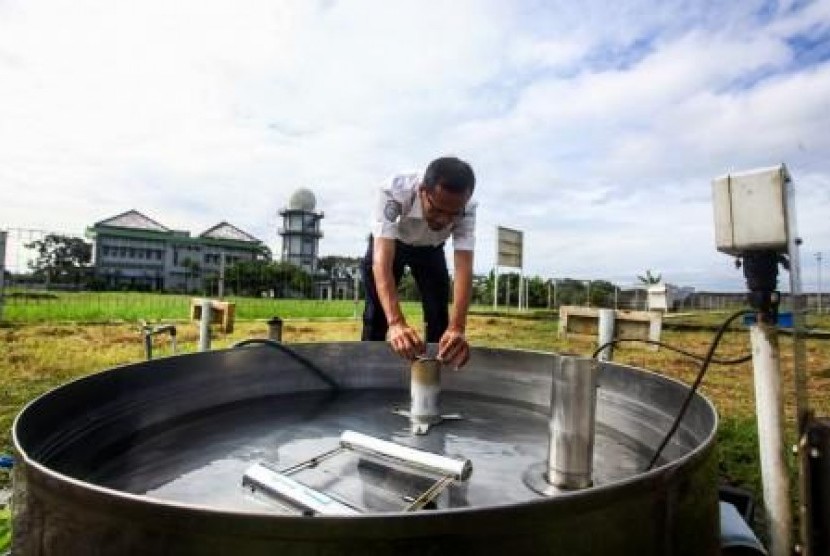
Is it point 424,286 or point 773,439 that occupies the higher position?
point 424,286

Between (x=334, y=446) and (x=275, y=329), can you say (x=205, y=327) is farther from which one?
(x=334, y=446)

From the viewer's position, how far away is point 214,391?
192 cm

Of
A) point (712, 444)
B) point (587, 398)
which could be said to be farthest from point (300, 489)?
point (712, 444)

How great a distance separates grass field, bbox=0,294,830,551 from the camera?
11.1 ft

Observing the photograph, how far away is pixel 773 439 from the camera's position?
150cm

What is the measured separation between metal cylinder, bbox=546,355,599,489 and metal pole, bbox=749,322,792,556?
0.65 metres

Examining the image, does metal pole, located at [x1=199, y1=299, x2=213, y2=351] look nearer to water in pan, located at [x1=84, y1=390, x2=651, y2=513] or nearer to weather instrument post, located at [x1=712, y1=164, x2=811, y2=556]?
water in pan, located at [x1=84, y1=390, x2=651, y2=513]

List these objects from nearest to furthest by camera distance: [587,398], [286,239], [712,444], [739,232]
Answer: [712,444] → [587,398] → [739,232] → [286,239]

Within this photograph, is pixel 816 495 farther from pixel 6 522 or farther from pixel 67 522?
pixel 6 522

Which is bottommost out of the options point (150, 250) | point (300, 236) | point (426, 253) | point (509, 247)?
point (426, 253)

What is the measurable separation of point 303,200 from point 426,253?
5037cm

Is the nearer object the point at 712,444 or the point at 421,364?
the point at 712,444

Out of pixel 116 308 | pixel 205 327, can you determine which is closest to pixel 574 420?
pixel 205 327

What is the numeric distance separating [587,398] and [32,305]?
12.4 meters
